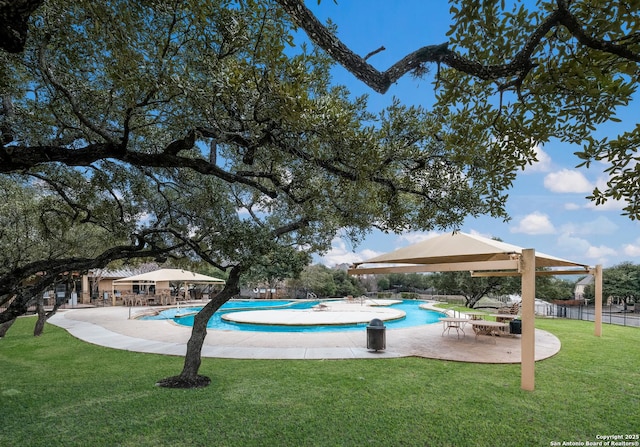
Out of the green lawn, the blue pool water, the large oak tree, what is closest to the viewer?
the large oak tree

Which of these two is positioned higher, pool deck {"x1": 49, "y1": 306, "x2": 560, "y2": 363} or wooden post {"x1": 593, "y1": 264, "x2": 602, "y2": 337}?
wooden post {"x1": 593, "y1": 264, "x2": 602, "y2": 337}

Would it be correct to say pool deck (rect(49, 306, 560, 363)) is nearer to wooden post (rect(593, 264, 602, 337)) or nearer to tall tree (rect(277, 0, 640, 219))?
wooden post (rect(593, 264, 602, 337))

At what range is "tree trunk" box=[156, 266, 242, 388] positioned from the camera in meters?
7.13

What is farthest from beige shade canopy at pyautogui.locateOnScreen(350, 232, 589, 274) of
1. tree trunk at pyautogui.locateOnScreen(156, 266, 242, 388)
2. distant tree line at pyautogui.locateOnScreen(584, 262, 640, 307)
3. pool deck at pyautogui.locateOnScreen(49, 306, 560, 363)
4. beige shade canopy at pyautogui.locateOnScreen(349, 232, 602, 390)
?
distant tree line at pyautogui.locateOnScreen(584, 262, 640, 307)

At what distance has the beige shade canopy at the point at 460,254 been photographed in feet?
25.2

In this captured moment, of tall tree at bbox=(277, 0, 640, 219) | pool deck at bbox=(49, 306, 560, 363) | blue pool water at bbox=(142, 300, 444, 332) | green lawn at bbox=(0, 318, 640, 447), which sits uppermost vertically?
tall tree at bbox=(277, 0, 640, 219)

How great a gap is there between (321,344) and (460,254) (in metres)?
5.51

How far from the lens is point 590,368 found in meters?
8.27

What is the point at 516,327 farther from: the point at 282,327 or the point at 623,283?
the point at 623,283

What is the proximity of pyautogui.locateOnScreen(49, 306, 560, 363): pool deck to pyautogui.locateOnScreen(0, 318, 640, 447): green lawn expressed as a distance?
0.78 metres

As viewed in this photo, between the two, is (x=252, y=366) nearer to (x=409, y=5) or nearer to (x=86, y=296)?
(x=409, y=5)

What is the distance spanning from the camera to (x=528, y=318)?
6918 millimetres

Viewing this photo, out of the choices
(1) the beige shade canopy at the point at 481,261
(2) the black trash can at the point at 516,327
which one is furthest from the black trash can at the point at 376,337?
(2) the black trash can at the point at 516,327

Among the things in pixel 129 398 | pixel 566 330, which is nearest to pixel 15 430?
pixel 129 398
